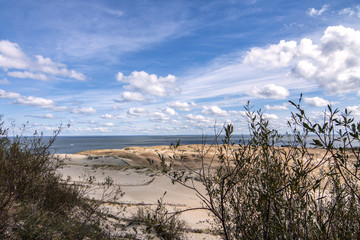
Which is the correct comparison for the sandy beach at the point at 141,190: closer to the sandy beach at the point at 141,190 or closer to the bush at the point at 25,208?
the sandy beach at the point at 141,190

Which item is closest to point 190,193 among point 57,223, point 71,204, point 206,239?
point 206,239

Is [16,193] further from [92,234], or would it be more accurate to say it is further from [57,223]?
[92,234]

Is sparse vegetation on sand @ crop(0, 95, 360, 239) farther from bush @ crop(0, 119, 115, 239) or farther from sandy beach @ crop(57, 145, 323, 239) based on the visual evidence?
sandy beach @ crop(57, 145, 323, 239)

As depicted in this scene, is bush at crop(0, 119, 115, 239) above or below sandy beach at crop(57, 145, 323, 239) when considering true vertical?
above

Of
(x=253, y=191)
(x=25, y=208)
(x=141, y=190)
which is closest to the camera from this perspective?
(x=253, y=191)

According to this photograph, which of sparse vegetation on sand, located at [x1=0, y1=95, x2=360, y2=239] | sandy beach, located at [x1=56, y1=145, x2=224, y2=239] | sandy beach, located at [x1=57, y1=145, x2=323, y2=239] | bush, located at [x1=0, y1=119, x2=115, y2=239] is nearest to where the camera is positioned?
sparse vegetation on sand, located at [x1=0, y1=95, x2=360, y2=239]

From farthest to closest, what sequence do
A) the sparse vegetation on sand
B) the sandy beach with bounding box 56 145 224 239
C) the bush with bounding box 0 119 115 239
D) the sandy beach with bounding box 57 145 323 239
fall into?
the sandy beach with bounding box 56 145 224 239 → the sandy beach with bounding box 57 145 323 239 → the bush with bounding box 0 119 115 239 → the sparse vegetation on sand

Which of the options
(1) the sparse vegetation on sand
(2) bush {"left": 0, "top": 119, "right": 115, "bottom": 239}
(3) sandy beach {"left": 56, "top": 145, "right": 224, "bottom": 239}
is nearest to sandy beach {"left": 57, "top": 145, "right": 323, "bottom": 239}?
(3) sandy beach {"left": 56, "top": 145, "right": 224, "bottom": 239}

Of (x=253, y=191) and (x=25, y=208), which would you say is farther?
(x=25, y=208)

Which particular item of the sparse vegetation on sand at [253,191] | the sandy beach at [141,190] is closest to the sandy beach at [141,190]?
the sandy beach at [141,190]

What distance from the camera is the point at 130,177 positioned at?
19156mm

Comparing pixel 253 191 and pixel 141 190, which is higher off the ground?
pixel 253 191

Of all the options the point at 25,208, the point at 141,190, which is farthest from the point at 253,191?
the point at 141,190

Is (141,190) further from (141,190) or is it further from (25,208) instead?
(25,208)
